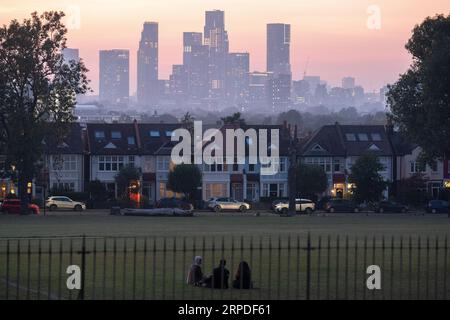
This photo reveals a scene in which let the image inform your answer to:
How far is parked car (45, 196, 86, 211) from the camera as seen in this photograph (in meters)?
90.7

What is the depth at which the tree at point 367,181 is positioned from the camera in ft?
302

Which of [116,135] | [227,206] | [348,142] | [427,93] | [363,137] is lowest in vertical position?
[227,206]

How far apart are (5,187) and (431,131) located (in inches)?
1942

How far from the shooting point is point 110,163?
4336 inches

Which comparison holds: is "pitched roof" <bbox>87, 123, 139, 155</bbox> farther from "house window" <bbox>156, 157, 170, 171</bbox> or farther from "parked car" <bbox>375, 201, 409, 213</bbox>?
"parked car" <bbox>375, 201, 409, 213</bbox>

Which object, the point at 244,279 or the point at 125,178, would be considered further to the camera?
the point at 125,178

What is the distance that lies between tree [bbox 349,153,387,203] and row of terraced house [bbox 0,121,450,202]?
15.8 metres

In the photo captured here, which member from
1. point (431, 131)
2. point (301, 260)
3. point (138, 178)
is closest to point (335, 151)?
point (138, 178)

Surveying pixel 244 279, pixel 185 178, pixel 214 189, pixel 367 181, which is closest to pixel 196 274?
pixel 244 279

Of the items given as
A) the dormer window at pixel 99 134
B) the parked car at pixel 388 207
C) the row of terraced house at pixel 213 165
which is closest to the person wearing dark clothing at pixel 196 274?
the parked car at pixel 388 207

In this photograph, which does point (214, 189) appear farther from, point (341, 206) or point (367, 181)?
point (367, 181)

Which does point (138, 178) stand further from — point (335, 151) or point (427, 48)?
point (427, 48)

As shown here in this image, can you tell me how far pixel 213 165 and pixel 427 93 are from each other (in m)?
39.9
